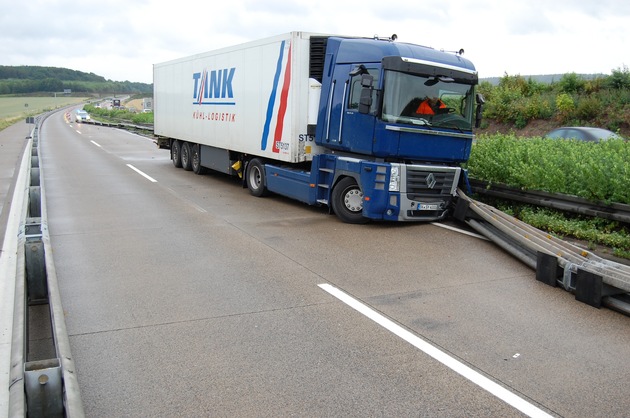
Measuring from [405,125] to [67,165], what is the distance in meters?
15.1

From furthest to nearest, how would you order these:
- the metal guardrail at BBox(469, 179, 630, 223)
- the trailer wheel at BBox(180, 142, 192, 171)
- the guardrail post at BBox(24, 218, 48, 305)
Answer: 1. the trailer wheel at BBox(180, 142, 192, 171)
2. the metal guardrail at BBox(469, 179, 630, 223)
3. the guardrail post at BBox(24, 218, 48, 305)

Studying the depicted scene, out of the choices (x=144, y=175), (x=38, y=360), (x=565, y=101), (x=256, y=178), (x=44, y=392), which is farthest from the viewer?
(x=565, y=101)

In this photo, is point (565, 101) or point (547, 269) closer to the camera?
point (547, 269)

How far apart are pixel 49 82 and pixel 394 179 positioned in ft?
567

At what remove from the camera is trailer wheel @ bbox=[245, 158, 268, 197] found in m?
13.6

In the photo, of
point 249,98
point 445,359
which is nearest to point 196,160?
point 249,98

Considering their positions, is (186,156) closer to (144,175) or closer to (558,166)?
(144,175)

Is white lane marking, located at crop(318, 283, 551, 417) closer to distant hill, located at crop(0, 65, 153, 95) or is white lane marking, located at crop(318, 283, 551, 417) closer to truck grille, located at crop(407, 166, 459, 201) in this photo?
truck grille, located at crop(407, 166, 459, 201)

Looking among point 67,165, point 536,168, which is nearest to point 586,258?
point 536,168

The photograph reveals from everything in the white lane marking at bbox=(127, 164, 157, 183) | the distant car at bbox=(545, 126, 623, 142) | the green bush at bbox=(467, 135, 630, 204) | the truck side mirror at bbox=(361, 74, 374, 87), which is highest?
the truck side mirror at bbox=(361, 74, 374, 87)

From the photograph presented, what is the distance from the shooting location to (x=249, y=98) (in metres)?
13.7

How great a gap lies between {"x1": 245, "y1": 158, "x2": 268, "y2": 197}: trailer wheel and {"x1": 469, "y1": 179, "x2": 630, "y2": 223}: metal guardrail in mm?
4823

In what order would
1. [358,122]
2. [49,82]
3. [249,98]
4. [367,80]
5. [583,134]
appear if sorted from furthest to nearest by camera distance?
1. [49,82]
2. [583,134]
3. [249,98]
4. [358,122]
5. [367,80]

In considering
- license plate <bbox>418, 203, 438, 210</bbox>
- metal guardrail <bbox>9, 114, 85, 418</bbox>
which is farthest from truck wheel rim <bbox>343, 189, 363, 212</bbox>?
metal guardrail <bbox>9, 114, 85, 418</bbox>
